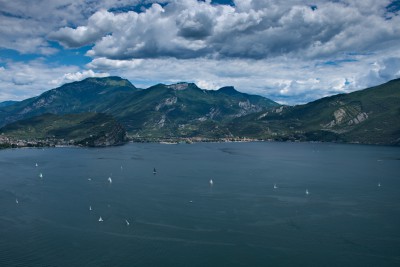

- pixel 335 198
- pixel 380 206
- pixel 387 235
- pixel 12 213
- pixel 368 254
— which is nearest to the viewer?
pixel 368 254

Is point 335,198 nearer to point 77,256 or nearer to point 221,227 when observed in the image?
point 221,227

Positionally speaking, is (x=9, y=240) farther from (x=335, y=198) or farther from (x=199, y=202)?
(x=335, y=198)

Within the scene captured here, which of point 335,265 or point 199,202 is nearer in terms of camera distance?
point 335,265

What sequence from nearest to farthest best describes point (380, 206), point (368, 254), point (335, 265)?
1. point (335, 265)
2. point (368, 254)
3. point (380, 206)

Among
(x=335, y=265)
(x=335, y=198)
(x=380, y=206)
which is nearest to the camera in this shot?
(x=335, y=265)

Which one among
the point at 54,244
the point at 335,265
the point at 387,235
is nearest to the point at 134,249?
the point at 54,244

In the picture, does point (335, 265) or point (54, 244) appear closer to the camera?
point (335, 265)

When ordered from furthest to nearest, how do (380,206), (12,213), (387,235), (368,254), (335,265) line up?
(380,206), (12,213), (387,235), (368,254), (335,265)

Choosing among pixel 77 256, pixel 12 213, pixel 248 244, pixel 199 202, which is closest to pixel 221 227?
pixel 248 244
